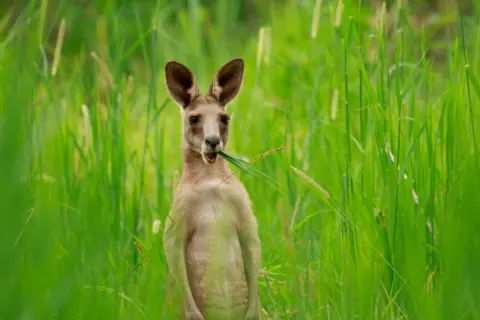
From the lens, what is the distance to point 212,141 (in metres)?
3.45

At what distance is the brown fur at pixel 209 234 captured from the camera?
3.52 m

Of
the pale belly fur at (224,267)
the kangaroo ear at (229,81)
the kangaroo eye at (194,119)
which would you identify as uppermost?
the kangaroo ear at (229,81)

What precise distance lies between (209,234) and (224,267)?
13cm

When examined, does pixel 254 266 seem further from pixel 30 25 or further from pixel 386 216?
pixel 30 25

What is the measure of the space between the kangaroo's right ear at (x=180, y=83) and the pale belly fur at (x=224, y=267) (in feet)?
1.53

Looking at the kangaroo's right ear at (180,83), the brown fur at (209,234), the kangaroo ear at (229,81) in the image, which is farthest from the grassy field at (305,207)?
the kangaroo ear at (229,81)

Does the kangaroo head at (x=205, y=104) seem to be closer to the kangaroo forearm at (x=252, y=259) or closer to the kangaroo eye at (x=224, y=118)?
the kangaroo eye at (x=224, y=118)

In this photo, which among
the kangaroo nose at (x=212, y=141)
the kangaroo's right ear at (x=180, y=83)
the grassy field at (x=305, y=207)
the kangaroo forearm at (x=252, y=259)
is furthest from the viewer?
the kangaroo's right ear at (x=180, y=83)

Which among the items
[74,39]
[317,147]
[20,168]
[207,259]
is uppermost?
[74,39]

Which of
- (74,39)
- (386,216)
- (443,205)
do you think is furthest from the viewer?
(74,39)

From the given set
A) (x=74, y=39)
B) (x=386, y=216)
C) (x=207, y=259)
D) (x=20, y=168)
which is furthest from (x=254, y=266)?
(x=74, y=39)

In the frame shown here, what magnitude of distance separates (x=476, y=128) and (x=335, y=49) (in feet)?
4.64

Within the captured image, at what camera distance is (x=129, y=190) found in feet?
18.5

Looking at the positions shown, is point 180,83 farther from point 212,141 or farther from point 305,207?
point 305,207
